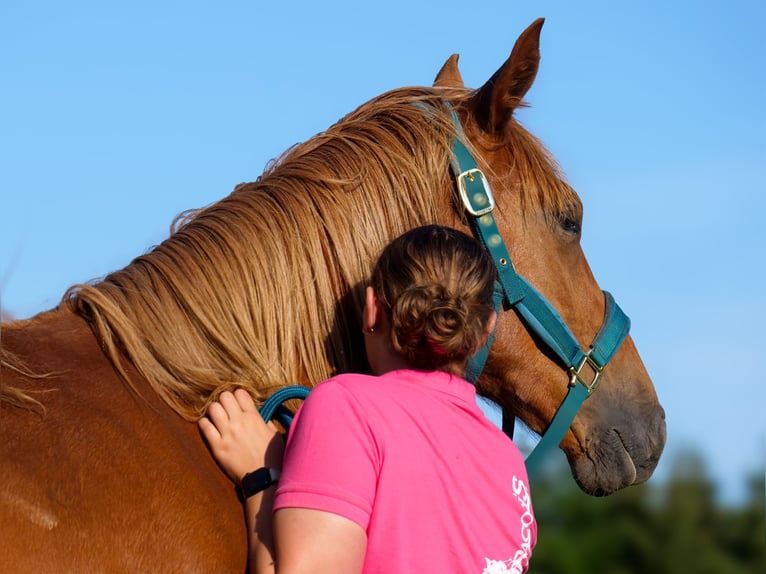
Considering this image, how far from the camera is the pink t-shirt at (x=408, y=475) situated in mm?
2082

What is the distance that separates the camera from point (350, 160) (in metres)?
3.02

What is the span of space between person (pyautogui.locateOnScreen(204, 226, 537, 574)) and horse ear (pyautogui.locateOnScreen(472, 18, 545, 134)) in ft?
2.88

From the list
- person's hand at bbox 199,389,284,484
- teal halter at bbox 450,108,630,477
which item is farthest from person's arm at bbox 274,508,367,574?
teal halter at bbox 450,108,630,477

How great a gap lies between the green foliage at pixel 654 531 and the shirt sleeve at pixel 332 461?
14317 millimetres

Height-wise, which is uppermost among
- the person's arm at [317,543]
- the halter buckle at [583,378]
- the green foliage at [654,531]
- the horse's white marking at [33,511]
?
the horse's white marking at [33,511]

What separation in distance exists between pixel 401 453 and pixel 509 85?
56.5 inches

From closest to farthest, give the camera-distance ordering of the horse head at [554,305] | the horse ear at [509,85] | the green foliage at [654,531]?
the horse ear at [509,85]
the horse head at [554,305]
the green foliage at [654,531]

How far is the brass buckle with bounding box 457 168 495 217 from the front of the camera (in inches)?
120

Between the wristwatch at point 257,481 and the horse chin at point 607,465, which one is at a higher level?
the wristwatch at point 257,481

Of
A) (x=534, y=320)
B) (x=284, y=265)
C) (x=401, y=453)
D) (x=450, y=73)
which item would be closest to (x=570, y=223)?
(x=534, y=320)

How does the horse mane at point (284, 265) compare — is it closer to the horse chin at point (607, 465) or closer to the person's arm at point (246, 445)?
the person's arm at point (246, 445)

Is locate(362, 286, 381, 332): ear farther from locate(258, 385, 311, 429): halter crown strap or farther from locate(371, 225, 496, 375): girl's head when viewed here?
locate(258, 385, 311, 429): halter crown strap

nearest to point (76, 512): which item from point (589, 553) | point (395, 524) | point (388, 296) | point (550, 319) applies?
point (395, 524)

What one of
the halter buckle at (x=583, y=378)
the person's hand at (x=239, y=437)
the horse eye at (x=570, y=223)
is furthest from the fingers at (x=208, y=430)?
the horse eye at (x=570, y=223)
